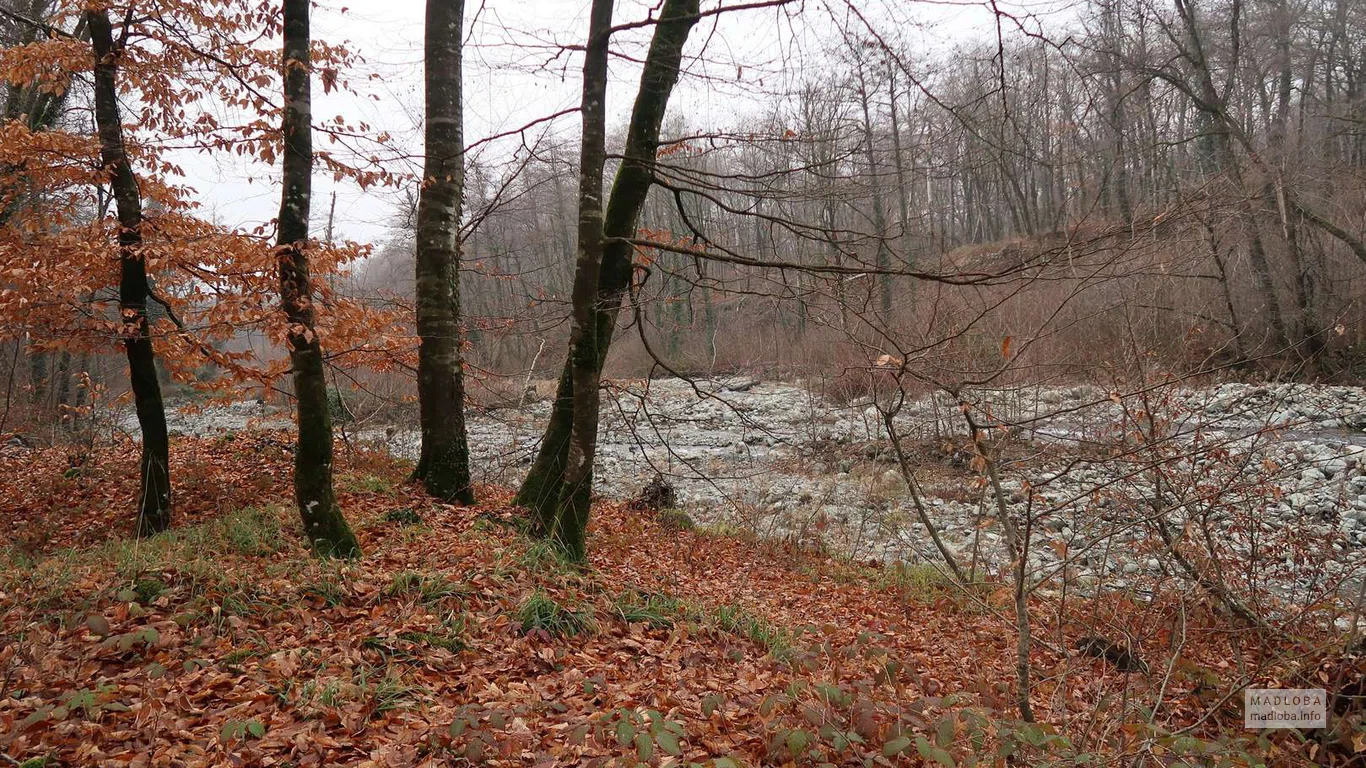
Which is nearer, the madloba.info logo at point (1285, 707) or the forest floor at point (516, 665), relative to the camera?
the forest floor at point (516, 665)

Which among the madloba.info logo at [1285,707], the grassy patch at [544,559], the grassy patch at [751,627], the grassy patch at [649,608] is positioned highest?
the grassy patch at [544,559]

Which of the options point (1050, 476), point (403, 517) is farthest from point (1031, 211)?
point (403, 517)

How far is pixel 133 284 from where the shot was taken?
610cm

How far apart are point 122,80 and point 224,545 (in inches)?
174

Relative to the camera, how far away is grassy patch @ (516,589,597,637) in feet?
13.7

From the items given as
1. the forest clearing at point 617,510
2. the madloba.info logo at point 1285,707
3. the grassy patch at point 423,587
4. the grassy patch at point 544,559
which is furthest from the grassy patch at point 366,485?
the madloba.info logo at point 1285,707

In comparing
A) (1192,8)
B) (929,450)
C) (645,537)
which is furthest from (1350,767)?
(1192,8)

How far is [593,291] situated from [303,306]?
1933 millimetres

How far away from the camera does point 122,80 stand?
611cm

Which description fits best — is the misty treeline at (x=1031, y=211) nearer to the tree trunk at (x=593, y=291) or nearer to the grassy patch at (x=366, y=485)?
the tree trunk at (x=593, y=291)

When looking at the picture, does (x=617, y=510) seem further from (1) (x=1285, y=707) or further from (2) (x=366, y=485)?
(1) (x=1285, y=707)

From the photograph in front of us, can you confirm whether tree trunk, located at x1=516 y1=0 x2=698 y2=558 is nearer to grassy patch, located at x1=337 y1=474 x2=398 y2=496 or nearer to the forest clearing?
the forest clearing

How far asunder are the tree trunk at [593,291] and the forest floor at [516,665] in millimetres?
357

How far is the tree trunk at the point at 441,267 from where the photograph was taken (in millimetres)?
6492
